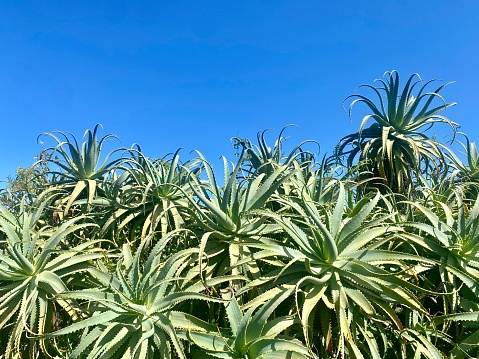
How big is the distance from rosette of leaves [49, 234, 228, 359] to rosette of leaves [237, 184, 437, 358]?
1.63 feet

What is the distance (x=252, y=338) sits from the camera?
9.66 feet

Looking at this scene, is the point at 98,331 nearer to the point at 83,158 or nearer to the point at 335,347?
the point at 335,347

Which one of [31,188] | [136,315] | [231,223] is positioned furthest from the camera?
[31,188]

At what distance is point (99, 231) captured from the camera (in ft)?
15.9

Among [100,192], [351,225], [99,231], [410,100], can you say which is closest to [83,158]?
[100,192]

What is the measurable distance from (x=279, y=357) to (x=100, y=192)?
3.44m

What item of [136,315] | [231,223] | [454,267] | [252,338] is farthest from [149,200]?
[454,267]

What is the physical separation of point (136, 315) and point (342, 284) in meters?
1.38

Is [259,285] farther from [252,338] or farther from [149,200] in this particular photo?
[149,200]

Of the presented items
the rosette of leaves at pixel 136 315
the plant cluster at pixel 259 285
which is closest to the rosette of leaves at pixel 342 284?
the plant cluster at pixel 259 285

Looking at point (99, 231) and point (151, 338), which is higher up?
point (99, 231)

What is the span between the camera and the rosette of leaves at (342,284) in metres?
3.01

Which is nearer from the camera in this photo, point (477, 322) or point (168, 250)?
point (477, 322)

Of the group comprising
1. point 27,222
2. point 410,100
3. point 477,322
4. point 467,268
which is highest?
point 410,100
